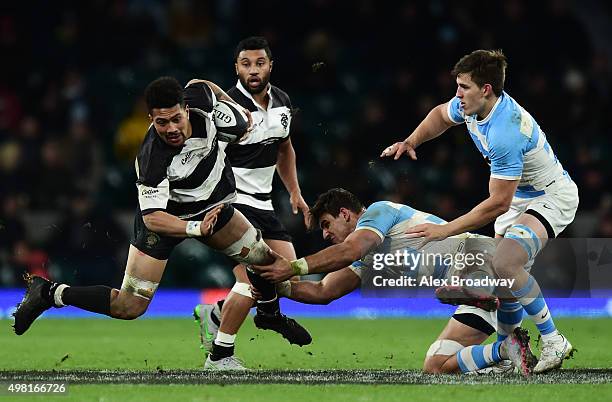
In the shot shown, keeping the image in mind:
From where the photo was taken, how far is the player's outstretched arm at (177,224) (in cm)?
776

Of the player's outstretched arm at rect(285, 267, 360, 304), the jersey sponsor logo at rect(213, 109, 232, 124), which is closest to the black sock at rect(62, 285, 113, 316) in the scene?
the player's outstretched arm at rect(285, 267, 360, 304)

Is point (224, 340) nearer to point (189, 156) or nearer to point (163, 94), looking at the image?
point (189, 156)

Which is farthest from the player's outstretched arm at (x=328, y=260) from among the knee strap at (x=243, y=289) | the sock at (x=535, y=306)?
the sock at (x=535, y=306)

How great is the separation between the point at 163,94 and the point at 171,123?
0.64 ft

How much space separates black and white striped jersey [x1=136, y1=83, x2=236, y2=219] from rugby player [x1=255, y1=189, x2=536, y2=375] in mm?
616

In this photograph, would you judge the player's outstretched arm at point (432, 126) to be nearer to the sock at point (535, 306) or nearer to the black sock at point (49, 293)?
the sock at point (535, 306)

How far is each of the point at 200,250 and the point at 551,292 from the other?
13.1ft

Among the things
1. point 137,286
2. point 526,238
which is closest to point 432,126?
point 526,238

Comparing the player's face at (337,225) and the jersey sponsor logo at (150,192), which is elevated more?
the jersey sponsor logo at (150,192)

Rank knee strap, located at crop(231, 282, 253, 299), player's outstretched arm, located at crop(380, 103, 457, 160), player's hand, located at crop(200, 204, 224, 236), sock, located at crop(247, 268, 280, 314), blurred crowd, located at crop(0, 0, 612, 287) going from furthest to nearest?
blurred crowd, located at crop(0, 0, 612, 287) < player's outstretched arm, located at crop(380, 103, 457, 160) < knee strap, located at crop(231, 282, 253, 299) < sock, located at crop(247, 268, 280, 314) < player's hand, located at crop(200, 204, 224, 236)

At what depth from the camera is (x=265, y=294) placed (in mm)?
8742

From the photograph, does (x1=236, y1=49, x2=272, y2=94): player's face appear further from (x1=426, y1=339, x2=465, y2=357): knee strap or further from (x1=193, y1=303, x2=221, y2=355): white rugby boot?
(x1=426, y1=339, x2=465, y2=357): knee strap

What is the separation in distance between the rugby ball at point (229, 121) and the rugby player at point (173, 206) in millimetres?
57

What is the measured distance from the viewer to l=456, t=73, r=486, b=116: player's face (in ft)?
27.2
